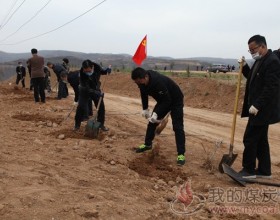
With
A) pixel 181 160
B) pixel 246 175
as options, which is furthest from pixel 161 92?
pixel 246 175

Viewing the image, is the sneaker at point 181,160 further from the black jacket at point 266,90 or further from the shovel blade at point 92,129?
→ the shovel blade at point 92,129

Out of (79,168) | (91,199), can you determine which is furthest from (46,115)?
(91,199)

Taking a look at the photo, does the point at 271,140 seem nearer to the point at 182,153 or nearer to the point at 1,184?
the point at 182,153

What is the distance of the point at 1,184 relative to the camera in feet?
13.3

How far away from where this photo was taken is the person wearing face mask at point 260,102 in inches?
191

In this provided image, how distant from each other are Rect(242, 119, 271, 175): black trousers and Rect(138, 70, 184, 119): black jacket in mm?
1297

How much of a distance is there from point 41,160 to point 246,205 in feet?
9.25

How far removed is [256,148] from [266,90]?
A: 862 millimetres

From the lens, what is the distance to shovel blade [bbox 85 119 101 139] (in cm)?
729

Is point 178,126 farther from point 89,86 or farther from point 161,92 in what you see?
point 89,86

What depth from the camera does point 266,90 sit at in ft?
15.9

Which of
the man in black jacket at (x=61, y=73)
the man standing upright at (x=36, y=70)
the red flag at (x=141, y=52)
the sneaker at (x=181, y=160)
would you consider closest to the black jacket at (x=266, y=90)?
the sneaker at (x=181, y=160)

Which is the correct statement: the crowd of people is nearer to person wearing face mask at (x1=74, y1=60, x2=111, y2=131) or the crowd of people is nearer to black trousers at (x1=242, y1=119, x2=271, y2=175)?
black trousers at (x1=242, y1=119, x2=271, y2=175)

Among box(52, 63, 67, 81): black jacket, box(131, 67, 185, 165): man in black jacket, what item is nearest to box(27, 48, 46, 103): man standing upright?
box(52, 63, 67, 81): black jacket
